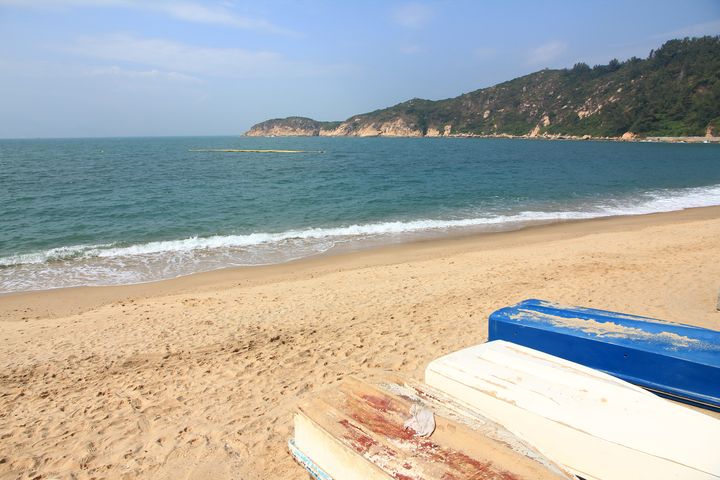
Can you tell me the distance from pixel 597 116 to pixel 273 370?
131 meters

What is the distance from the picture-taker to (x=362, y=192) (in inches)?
1044

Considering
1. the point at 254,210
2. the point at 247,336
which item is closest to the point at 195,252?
the point at 254,210

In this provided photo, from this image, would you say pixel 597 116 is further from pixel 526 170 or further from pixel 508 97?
pixel 526 170

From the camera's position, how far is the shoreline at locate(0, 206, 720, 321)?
934 cm

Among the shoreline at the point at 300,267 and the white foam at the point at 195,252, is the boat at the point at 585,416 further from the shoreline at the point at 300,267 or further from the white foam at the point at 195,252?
the white foam at the point at 195,252

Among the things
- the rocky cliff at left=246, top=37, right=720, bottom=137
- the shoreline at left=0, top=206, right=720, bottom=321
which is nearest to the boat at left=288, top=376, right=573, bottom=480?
the shoreline at left=0, top=206, right=720, bottom=321

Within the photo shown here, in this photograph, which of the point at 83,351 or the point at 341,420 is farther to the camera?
the point at 83,351

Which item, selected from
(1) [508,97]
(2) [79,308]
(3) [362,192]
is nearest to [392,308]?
(2) [79,308]

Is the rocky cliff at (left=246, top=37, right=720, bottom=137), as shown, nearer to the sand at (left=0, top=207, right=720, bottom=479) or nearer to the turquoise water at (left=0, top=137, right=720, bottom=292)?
the turquoise water at (left=0, top=137, right=720, bottom=292)

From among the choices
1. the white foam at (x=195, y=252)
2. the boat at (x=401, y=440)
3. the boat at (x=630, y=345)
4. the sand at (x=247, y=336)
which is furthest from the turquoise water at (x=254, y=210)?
the boat at (x=401, y=440)

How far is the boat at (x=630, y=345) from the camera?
10.6 ft

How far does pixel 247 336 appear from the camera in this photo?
682 centimetres

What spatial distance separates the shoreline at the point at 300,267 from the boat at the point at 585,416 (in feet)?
26.3

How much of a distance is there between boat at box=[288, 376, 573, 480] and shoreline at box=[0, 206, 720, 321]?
→ 7.87 m
